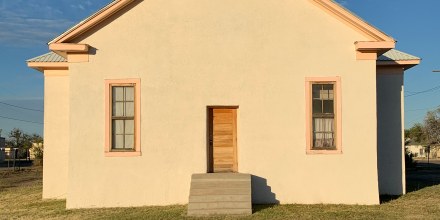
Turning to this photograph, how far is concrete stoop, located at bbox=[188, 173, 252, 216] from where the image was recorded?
11.6 meters

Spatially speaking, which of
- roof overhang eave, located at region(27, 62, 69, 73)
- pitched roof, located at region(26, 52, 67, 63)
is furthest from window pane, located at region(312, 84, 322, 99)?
pitched roof, located at region(26, 52, 67, 63)

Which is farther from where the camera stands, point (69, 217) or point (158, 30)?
point (158, 30)

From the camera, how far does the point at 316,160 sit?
13.1 metres

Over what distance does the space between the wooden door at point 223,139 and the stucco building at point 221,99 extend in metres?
0.23

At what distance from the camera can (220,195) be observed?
468 inches

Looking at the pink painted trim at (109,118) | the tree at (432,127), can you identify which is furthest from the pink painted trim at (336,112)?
the tree at (432,127)

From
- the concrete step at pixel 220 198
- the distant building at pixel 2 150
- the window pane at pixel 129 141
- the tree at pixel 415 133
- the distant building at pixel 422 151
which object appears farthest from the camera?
the tree at pixel 415 133

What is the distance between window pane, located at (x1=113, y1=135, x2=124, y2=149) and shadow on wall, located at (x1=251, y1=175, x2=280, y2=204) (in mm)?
3799

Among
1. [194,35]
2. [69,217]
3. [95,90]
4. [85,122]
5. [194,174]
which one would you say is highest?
[194,35]

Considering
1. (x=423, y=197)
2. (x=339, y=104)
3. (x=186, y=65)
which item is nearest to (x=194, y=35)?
(x=186, y=65)

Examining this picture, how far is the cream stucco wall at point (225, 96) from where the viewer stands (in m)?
13.1

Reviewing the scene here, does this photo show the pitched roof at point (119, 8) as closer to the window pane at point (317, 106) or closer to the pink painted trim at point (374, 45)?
the pink painted trim at point (374, 45)

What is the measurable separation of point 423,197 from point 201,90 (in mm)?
7589

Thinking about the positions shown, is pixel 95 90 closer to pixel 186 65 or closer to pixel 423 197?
pixel 186 65
